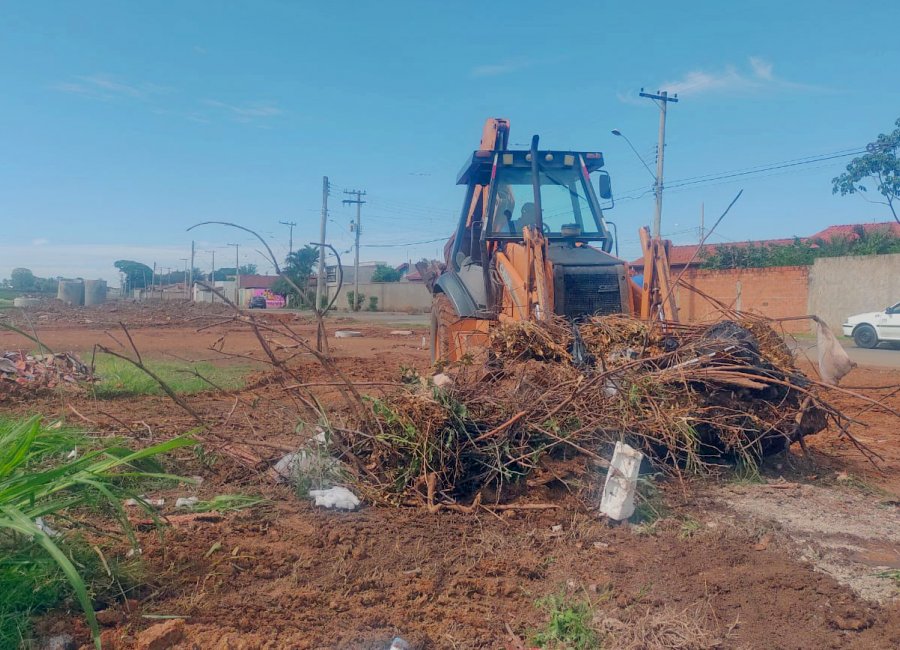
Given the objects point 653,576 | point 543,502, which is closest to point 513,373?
point 543,502

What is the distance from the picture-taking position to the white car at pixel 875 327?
1875 cm

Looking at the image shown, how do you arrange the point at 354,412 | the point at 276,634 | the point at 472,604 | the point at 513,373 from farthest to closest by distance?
the point at 513,373, the point at 354,412, the point at 472,604, the point at 276,634

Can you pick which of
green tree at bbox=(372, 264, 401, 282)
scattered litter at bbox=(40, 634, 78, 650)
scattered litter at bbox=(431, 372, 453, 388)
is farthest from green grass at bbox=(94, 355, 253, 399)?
green tree at bbox=(372, 264, 401, 282)

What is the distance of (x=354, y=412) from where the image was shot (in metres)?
4.86

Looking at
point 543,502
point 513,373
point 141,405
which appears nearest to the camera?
point 543,502

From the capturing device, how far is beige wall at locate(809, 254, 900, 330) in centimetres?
2358

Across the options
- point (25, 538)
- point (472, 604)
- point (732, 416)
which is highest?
point (732, 416)

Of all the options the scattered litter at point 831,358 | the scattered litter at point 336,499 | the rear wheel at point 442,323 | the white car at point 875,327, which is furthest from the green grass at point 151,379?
the white car at point 875,327

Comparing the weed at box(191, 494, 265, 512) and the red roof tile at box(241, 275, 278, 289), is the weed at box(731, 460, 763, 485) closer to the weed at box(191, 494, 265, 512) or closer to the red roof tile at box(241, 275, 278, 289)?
the weed at box(191, 494, 265, 512)

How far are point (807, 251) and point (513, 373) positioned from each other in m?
29.9

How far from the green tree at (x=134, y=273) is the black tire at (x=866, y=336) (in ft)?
216

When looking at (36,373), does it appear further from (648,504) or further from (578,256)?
(648,504)

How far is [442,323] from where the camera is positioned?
24.8ft

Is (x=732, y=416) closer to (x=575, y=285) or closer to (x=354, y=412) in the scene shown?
(x=575, y=285)
